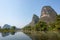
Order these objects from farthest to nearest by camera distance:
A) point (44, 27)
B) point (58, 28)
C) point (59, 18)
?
point (44, 27), point (59, 18), point (58, 28)

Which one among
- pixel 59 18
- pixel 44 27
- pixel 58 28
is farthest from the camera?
pixel 44 27

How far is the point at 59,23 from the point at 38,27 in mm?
36188

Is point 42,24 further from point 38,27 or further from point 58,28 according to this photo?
point 58,28

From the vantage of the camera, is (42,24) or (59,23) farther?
(42,24)

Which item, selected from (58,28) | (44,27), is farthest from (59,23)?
(44,27)

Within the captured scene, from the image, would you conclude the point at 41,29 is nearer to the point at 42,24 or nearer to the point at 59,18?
the point at 42,24

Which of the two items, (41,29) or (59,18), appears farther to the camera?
(41,29)

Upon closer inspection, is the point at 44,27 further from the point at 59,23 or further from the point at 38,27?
the point at 59,23

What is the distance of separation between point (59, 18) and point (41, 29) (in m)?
26.1

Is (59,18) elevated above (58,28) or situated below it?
above

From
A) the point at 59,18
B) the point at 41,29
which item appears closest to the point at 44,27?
the point at 41,29

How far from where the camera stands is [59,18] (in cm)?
9231

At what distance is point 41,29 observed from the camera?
11406cm

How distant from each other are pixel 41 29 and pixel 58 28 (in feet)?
101
